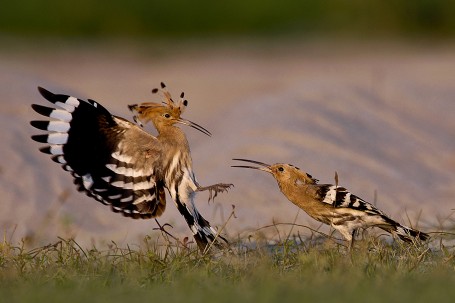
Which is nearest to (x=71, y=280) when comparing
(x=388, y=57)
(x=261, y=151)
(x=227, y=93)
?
(x=261, y=151)

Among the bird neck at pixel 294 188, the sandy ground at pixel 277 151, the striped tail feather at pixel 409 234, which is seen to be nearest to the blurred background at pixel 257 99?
the sandy ground at pixel 277 151

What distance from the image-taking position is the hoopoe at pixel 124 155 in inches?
251

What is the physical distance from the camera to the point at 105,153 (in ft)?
21.2

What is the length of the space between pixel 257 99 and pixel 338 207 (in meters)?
5.45

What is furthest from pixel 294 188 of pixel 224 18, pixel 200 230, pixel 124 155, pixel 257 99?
pixel 224 18

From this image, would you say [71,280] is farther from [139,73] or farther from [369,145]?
[139,73]

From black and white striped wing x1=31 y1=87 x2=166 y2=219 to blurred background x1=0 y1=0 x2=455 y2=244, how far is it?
569mm

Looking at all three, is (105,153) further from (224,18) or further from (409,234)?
(224,18)

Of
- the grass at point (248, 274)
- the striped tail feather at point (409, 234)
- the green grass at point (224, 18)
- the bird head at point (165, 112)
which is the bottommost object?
the grass at point (248, 274)

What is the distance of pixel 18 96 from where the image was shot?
10719mm

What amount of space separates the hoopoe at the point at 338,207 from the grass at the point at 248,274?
86 millimetres

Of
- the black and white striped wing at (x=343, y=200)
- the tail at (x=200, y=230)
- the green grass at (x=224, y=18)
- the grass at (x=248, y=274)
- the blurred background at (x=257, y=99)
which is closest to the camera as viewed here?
the grass at (x=248, y=274)

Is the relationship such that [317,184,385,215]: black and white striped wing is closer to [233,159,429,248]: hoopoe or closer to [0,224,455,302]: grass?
[233,159,429,248]: hoopoe

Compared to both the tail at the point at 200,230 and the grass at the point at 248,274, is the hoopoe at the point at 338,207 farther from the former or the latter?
the tail at the point at 200,230
